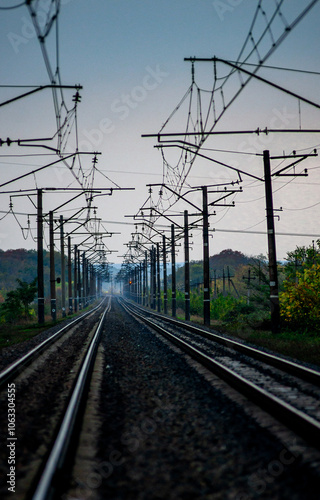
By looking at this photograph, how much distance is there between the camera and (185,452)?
5.04 m

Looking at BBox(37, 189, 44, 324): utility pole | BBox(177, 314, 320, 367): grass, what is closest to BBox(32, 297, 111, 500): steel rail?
BBox(177, 314, 320, 367): grass

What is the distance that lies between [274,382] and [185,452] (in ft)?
14.0

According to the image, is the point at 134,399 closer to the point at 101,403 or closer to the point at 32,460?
the point at 101,403

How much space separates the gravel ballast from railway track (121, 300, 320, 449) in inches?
16.7

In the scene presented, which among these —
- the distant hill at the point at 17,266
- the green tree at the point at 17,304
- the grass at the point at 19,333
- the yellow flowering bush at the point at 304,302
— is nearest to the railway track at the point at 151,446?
the grass at the point at 19,333

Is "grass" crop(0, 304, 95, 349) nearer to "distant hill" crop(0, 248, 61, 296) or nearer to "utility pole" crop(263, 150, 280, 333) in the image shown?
"utility pole" crop(263, 150, 280, 333)

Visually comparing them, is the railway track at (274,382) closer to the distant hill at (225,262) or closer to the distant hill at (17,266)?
the distant hill at (225,262)

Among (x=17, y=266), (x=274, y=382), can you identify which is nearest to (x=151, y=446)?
(x=274, y=382)

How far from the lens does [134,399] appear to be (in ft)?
25.1

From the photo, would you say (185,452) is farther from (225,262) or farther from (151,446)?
(225,262)

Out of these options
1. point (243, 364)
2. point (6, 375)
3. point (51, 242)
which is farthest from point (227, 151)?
point (51, 242)

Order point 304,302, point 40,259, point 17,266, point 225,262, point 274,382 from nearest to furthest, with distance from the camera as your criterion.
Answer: point 274,382, point 304,302, point 40,259, point 225,262, point 17,266

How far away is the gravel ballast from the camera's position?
404 centimetres

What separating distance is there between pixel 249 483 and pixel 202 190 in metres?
24.1
